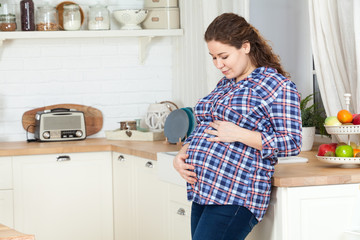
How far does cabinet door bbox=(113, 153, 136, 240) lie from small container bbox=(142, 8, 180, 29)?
1.00 meters

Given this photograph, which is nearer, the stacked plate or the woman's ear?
the woman's ear

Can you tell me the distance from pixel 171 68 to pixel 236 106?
2477 mm

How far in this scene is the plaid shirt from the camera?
2.11 metres

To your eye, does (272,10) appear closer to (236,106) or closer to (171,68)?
(171,68)

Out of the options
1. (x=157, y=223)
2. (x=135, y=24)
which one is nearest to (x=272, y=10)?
(x=135, y=24)

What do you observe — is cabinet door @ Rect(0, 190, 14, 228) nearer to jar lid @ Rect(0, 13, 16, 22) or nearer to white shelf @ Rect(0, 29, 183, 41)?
white shelf @ Rect(0, 29, 183, 41)

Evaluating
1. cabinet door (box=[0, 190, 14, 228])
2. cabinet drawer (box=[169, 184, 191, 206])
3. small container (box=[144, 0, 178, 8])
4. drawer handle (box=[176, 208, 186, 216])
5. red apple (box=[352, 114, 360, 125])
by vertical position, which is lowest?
cabinet door (box=[0, 190, 14, 228])

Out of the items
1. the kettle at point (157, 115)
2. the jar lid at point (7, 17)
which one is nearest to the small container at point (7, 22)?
the jar lid at point (7, 17)

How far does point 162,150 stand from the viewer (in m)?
3.38

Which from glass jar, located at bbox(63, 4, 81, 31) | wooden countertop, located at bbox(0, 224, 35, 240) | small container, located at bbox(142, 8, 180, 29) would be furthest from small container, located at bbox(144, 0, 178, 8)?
wooden countertop, located at bbox(0, 224, 35, 240)

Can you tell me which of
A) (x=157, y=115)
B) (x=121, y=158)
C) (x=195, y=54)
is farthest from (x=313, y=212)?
(x=157, y=115)

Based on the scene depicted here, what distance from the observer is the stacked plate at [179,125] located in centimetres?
371

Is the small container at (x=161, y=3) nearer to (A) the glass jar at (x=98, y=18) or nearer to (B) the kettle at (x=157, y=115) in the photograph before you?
(A) the glass jar at (x=98, y=18)

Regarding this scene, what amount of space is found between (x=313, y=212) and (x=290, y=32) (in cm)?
160
